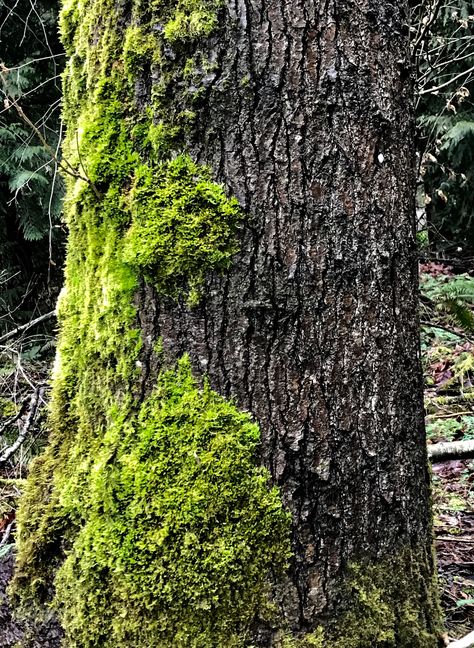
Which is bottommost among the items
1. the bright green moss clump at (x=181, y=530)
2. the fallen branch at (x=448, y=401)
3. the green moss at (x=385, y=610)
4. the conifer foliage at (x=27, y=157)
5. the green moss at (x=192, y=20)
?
the green moss at (x=385, y=610)

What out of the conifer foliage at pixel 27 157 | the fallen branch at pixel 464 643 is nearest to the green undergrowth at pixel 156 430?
the fallen branch at pixel 464 643

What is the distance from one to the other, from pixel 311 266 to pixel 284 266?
0.07 metres

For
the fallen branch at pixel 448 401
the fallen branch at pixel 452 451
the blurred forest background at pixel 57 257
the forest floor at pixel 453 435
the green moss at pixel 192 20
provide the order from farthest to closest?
the fallen branch at pixel 448 401, the blurred forest background at pixel 57 257, the fallen branch at pixel 452 451, the forest floor at pixel 453 435, the green moss at pixel 192 20

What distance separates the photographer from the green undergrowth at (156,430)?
153cm

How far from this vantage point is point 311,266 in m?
1.57

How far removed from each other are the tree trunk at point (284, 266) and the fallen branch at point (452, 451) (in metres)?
1.08

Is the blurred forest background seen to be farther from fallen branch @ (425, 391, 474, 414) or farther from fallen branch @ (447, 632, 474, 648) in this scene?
fallen branch @ (447, 632, 474, 648)

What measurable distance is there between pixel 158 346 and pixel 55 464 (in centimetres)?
56

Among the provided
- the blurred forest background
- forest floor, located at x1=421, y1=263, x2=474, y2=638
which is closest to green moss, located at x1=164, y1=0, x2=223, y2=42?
the blurred forest background

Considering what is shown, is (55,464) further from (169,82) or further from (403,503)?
(169,82)

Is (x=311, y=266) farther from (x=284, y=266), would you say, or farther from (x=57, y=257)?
(x=57, y=257)

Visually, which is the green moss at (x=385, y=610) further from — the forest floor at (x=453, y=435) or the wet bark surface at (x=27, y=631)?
the wet bark surface at (x=27, y=631)

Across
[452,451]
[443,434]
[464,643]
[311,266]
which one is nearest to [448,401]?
[443,434]

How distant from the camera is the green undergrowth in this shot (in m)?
1.53
